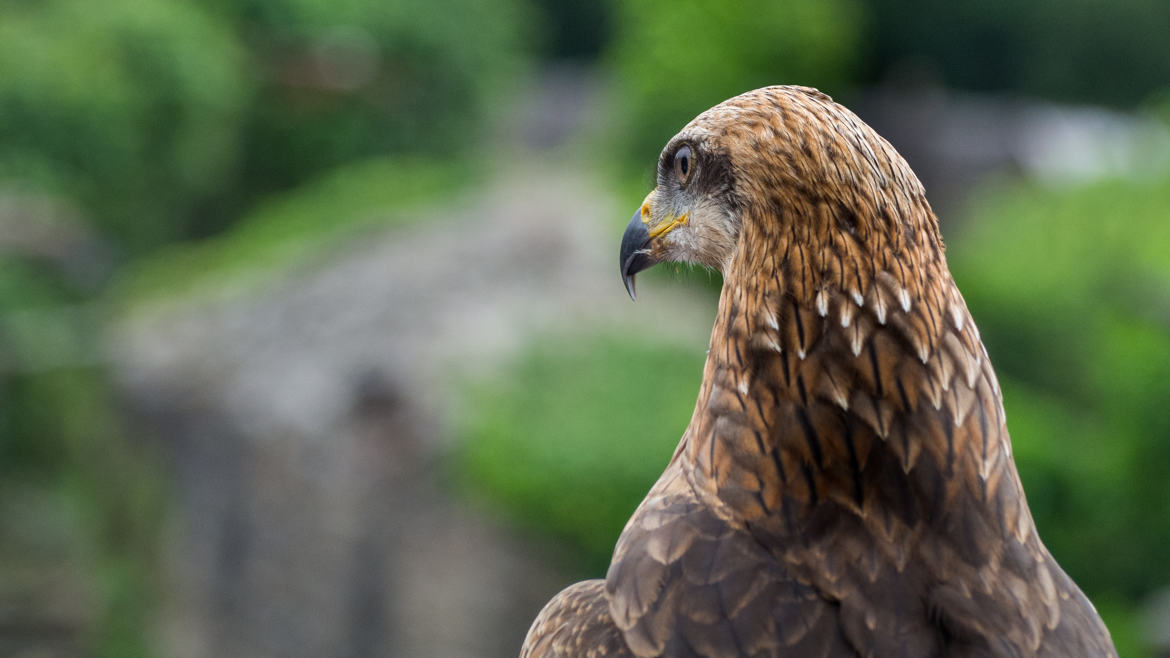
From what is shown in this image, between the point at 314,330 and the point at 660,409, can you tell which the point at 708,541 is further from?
the point at 314,330

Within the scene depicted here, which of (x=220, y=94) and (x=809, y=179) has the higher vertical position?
(x=220, y=94)

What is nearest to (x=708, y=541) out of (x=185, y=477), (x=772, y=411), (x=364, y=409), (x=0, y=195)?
(x=772, y=411)

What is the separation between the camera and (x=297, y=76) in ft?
61.9

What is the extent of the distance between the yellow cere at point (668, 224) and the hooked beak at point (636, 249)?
0.02 m

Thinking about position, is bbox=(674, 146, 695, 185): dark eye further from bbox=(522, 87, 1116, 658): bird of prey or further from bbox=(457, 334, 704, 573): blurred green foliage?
bbox=(457, 334, 704, 573): blurred green foliage

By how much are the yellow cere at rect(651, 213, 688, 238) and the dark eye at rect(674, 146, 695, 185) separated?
0.06 meters

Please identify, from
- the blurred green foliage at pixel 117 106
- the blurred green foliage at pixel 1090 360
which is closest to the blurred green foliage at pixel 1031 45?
the blurred green foliage at pixel 1090 360

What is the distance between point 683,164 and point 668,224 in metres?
0.14

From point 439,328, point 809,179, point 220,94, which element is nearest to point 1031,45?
point 439,328

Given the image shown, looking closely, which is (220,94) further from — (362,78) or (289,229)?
(362,78)

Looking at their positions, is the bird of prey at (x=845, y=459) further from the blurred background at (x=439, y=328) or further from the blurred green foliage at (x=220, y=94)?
the blurred green foliage at (x=220, y=94)

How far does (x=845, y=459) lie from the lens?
155 cm

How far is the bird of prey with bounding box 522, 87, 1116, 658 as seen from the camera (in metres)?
1.52

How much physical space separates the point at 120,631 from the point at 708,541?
10.0m
